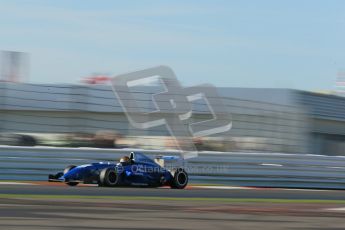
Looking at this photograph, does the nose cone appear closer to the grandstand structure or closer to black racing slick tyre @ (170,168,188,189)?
black racing slick tyre @ (170,168,188,189)

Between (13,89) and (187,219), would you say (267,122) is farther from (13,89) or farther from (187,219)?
(187,219)

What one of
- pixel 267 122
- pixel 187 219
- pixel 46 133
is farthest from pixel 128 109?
pixel 187 219

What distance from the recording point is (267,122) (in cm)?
1734

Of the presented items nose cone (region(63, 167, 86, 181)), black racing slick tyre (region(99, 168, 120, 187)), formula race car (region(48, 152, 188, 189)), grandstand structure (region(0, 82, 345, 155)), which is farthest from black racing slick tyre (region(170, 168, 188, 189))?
grandstand structure (region(0, 82, 345, 155))

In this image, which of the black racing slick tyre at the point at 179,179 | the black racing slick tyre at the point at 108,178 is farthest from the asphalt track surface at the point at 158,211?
the black racing slick tyre at the point at 179,179

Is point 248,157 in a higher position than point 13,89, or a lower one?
lower

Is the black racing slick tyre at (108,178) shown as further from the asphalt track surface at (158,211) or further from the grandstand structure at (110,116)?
the grandstand structure at (110,116)

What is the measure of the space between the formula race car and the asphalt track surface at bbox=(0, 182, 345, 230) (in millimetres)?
1861

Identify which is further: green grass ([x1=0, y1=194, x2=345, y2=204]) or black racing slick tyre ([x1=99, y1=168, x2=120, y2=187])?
black racing slick tyre ([x1=99, y1=168, x2=120, y2=187])

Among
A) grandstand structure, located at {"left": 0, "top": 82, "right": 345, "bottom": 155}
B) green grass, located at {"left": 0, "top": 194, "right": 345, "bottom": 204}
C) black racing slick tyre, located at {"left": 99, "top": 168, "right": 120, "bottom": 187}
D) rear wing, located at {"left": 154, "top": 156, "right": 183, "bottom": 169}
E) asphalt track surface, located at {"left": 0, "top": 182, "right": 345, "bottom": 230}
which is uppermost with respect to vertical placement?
grandstand structure, located at {"left": 0, "top": 82, "right": 345, "bottom": 155}

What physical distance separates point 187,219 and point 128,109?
1004 centimetres

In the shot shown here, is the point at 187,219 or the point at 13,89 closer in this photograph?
the point at 187,219

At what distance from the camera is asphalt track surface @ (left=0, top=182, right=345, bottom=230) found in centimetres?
723

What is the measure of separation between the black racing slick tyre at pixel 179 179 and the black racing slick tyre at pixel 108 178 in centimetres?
136
